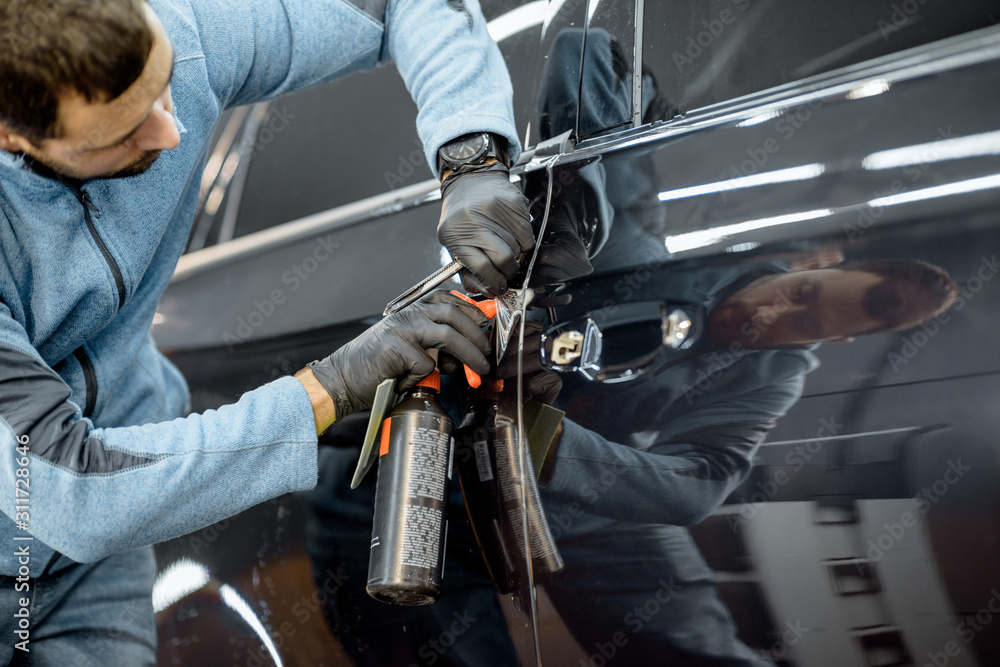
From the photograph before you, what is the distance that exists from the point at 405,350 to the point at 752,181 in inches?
20.1

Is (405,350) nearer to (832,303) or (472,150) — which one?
(472,150)

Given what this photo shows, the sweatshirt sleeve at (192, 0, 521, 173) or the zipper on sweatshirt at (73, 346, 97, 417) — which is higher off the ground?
the sweatshirt sleeve at (192, 0, 521, 173)

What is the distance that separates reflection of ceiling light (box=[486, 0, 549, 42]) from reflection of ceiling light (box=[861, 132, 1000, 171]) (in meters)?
0.77

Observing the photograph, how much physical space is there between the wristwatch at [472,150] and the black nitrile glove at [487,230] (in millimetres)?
46

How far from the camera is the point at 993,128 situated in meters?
0.76

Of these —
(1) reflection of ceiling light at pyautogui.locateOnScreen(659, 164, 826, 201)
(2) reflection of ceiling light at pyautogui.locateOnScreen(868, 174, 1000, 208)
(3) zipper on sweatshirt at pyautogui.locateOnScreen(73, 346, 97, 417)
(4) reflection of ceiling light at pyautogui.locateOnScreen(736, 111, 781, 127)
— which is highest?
(4) reflection of ceiling light at pyautogui.locateOnScreen(736, 111, 781, 127)

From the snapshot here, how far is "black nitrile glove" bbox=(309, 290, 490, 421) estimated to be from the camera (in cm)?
104

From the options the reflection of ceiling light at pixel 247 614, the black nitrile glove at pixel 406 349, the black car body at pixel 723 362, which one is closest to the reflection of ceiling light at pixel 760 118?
the black car body at pixel 723 362

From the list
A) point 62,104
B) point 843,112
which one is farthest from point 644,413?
point 62,104

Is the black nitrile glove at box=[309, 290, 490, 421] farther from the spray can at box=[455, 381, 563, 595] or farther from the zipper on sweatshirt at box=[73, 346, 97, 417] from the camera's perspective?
the zipper on sweatshirt at box=[73, 346, 97, 417]

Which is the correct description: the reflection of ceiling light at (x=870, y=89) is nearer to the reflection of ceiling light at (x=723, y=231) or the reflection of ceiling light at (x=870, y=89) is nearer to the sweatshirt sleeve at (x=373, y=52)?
the reflection of ceiling light at (x=723, y=231)

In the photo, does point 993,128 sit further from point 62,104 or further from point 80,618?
point 80,618

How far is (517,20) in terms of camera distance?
57.3 inches

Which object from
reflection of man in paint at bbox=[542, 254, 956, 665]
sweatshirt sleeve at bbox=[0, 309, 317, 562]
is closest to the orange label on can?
sweatshirt sleeve at bbox=[0, 309, 317, 562]
